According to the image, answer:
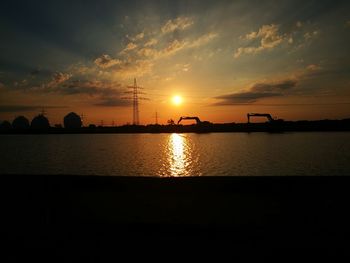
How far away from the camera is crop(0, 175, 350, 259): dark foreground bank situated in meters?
6.54

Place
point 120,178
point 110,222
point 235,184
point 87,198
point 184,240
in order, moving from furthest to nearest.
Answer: point 120,178
point 235,184
point 87,198
point 110,222
point 184,240

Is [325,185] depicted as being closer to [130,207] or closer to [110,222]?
[130,207]

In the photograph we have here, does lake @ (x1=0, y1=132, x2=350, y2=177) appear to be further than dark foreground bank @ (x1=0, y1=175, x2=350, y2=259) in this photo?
Yes

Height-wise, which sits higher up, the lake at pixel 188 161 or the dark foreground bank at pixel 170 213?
the dark foreground bank at pixel 170 213

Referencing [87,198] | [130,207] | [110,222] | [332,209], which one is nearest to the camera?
[110,222]

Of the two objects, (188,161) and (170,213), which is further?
(188,161)

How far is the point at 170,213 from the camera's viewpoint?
29.7 ft

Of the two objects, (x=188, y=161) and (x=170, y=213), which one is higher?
(x=170, y=213)

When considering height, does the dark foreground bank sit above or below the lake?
above

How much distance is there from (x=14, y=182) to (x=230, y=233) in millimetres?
12486

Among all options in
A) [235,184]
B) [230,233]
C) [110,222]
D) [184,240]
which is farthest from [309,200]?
[110,222]

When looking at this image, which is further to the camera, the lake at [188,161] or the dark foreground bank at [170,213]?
the lake at [188,161]

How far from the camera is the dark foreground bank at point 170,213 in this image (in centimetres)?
654

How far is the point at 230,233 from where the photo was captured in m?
6.93
